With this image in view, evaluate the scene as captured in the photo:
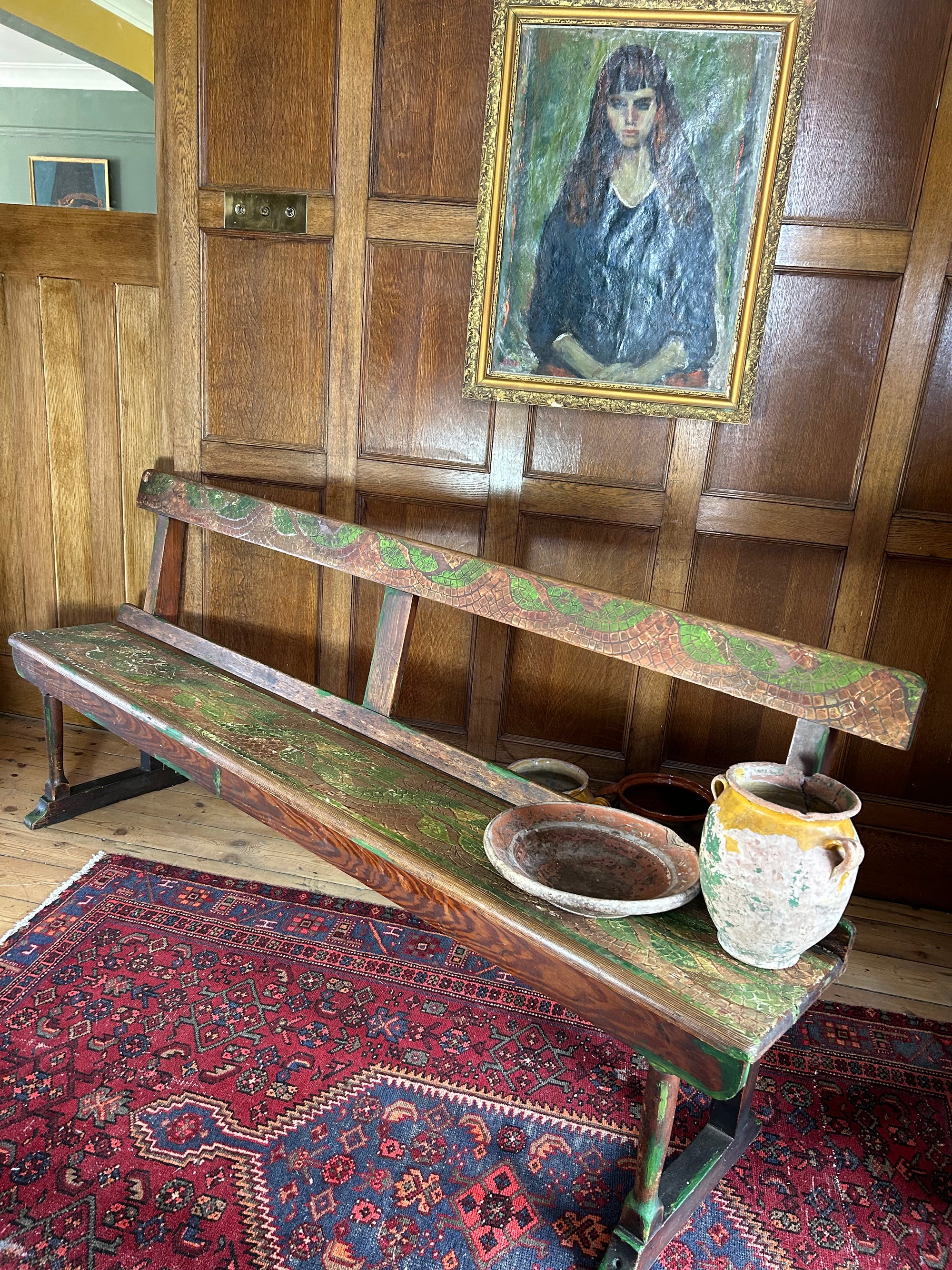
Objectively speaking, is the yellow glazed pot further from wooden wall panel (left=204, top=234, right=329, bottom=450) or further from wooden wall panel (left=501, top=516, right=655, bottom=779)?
wooden wall panel (left=204, top=234, right=329, bottom=450)

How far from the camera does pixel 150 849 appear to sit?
9.14 feet

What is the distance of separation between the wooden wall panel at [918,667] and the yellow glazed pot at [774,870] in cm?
130

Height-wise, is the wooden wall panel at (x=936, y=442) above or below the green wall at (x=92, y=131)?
below

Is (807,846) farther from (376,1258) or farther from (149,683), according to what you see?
(149,683)

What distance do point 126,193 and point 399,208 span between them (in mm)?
6229

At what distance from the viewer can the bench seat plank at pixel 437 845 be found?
4.70 feet

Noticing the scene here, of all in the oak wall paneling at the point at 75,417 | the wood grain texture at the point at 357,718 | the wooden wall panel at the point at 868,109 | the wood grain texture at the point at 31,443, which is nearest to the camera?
the wood grain texture at the point at 357,718

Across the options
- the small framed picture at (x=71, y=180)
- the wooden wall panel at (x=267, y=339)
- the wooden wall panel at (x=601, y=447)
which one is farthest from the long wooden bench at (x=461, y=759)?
the small framed picture at (x=71, y=180)

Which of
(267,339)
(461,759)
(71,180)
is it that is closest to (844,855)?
(461,759)

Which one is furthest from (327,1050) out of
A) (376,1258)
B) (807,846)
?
(807,846)

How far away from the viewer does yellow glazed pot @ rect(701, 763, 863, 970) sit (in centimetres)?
141

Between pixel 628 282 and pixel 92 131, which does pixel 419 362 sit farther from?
pixel 92 131

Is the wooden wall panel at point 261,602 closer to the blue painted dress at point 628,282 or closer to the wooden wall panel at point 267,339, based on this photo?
the wooden wall panel at point 267,339

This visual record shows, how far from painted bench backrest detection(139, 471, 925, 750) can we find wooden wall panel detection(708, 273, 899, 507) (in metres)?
0.87
